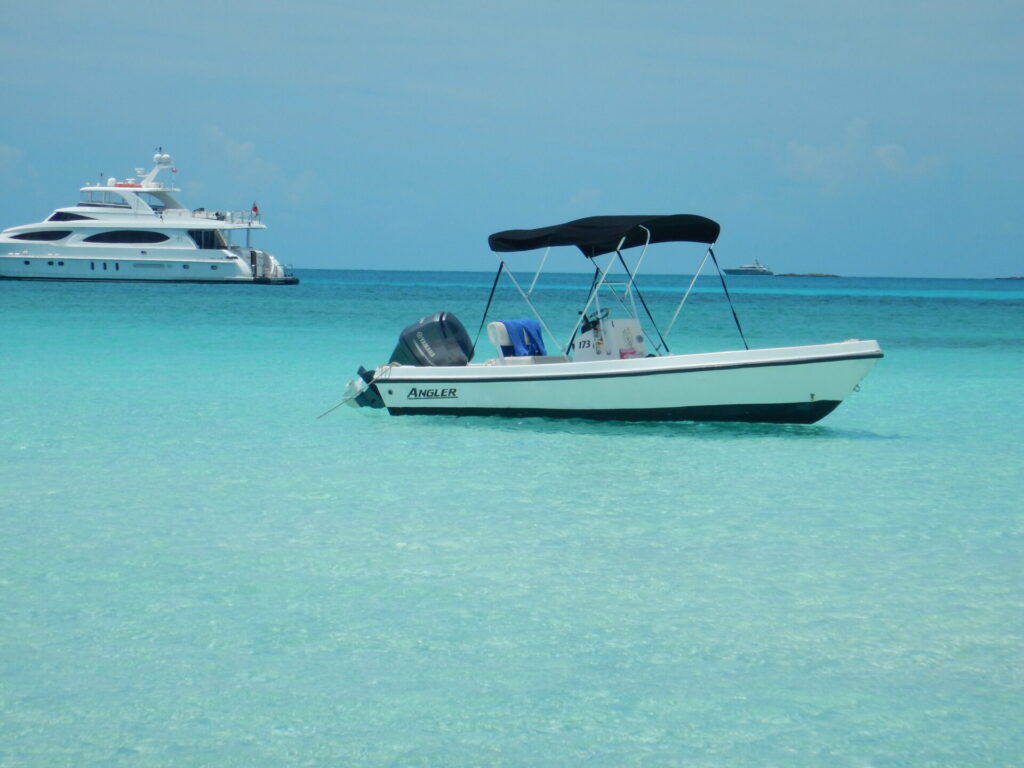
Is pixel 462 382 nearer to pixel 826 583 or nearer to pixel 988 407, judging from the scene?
pixel 826 583

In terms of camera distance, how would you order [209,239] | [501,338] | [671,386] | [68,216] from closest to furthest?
[671,386]
[501,338]
[68,216]
[209,239]

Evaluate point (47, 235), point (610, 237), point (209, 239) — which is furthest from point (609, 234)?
point (47, 235)

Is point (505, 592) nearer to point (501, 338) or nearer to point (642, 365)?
point (642, 365)

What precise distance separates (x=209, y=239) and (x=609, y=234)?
141 feet

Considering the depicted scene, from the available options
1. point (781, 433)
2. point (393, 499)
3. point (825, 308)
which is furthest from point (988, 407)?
point (825, 308)

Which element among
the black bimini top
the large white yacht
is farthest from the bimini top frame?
the large white yacht

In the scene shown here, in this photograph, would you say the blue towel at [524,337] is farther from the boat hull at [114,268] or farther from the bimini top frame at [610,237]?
the boat hull at [114,268]

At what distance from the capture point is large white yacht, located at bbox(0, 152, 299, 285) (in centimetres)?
4991

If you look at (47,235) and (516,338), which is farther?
(47,235)

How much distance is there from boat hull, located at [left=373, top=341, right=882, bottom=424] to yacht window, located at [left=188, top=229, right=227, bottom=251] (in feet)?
137

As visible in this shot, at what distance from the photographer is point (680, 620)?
205 inches

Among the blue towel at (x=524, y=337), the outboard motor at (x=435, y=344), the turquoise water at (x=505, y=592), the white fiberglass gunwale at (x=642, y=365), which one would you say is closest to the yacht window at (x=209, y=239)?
the turquoise water at (x=505, y=592)

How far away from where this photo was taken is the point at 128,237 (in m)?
50.2

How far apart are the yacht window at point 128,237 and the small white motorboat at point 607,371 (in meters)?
41.0
